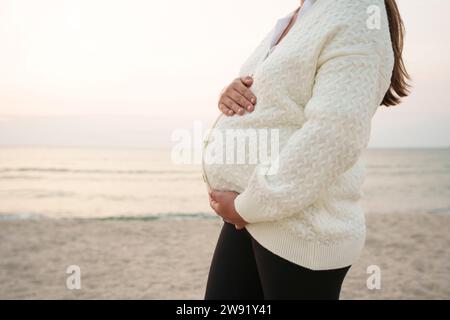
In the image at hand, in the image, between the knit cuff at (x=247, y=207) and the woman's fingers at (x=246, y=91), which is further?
the woman's fingers at (x=246, y=91)

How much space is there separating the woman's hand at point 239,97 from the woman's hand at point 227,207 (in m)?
0.23

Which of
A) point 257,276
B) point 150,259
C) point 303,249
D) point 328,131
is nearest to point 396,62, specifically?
point 328,131

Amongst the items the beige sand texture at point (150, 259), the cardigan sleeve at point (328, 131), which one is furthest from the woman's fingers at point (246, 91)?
the beige sand texture at point (150, 259)

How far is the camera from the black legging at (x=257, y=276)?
1182 millimetres

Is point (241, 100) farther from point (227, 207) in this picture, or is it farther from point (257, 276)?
point (257, 276)

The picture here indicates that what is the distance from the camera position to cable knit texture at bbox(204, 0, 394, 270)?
1.08m

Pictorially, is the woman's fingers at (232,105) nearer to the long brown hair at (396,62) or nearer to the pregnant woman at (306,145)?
the pregnant woman at (306,145)

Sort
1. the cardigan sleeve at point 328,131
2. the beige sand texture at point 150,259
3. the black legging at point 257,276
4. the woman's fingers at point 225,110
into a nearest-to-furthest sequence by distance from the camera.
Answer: the cardigan sleeve at point 328,131, the black legging at point 257,276, the woman's fingers at point 225,110, the beige sand texture at point 150,259

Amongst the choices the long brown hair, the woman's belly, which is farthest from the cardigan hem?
the long brown hair

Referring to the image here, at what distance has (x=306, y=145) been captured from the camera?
1.08 meters

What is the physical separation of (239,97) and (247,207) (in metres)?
0.32

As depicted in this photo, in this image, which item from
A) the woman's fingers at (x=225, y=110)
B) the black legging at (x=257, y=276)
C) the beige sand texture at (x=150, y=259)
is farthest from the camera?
the beige sand texture at (x=150, y=259)

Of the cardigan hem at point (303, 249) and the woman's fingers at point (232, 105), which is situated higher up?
the woman's fingers at point (232, 105)
